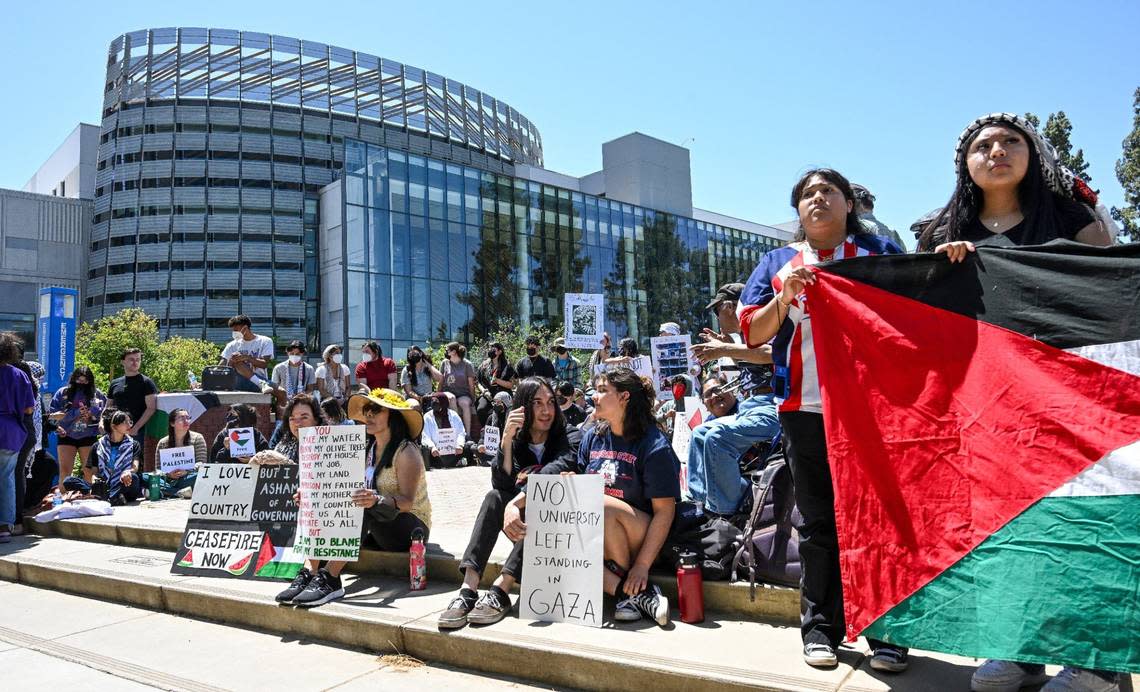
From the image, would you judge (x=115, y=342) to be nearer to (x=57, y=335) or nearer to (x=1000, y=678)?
(x=57, y=335)

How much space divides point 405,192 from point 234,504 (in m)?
37.0

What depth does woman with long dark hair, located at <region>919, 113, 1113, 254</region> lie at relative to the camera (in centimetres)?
287

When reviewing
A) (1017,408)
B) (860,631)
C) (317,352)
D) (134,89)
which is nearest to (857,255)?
(1017,408)

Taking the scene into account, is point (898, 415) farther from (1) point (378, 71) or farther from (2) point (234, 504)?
(1) point (378, 71)

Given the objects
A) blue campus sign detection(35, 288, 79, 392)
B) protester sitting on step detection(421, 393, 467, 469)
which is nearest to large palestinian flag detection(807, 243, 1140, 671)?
protester sitting on step detection(421, 393, 467, 469)

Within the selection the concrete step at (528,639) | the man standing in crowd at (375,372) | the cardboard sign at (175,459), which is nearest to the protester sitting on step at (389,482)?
the concrete step at (528,639)

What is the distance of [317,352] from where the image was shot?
64.0m

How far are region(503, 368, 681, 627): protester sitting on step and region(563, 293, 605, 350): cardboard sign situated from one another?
9.23m

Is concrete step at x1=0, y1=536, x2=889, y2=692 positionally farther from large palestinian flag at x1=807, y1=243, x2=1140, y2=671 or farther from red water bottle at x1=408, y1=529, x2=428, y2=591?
large palestinian flag at x1=807, y1=243, x2=1140, y2=671

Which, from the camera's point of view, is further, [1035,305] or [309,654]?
[309,654]

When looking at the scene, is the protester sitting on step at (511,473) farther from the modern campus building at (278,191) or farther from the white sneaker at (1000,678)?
the modern campus building at (278,191)

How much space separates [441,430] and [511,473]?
24.1ft

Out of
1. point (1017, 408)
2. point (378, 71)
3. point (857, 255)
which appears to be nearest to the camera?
point (1017, 408)

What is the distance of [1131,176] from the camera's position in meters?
28.9
